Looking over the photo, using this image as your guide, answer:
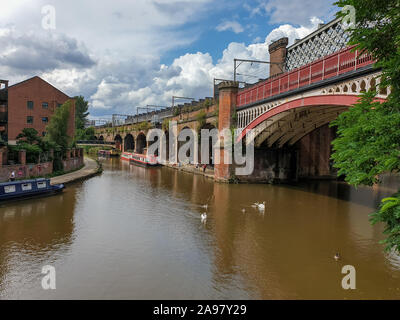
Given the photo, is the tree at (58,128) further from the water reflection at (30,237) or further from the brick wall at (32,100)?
the water reflection at (30,237)

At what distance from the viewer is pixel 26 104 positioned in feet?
142

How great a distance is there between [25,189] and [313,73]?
18.6 meters

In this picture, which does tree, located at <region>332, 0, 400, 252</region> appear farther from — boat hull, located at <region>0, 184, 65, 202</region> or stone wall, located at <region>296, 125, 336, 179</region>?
stone wall, located at <region>296, 125, 336, 179</region>

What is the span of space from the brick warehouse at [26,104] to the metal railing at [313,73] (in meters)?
33.0

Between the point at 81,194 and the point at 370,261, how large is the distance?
18.0 m

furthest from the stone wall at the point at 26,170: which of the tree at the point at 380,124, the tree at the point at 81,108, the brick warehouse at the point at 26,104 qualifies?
the tree at the point at 81,108

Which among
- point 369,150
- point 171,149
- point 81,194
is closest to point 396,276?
point 369,150

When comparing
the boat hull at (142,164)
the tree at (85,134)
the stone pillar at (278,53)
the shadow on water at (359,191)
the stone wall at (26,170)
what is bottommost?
the shadow on water at (359,191)

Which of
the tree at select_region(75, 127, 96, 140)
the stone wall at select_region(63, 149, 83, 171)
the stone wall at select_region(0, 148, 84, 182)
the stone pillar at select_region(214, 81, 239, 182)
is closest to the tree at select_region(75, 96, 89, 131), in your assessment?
the tree at select_region(75, 127, 96, 140)

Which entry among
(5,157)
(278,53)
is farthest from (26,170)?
(278,53)

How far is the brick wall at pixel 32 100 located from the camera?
42000mm

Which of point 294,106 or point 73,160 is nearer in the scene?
point 294,106

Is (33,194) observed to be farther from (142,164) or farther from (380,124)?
(142,164)
